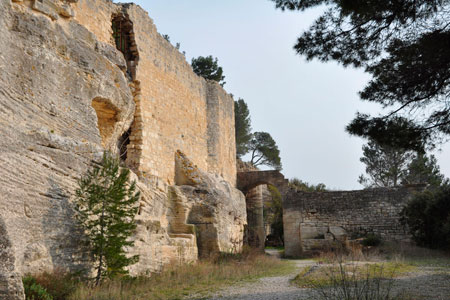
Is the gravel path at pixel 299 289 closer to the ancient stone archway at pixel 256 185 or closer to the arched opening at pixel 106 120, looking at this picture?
the arched opening at pixel 106 120

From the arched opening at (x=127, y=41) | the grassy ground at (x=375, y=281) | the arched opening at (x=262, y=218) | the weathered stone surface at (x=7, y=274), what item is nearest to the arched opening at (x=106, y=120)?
the arched opening at (x=127, y=41)

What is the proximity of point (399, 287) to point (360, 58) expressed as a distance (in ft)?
11.9

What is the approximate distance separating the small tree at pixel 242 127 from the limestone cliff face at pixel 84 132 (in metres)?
16.3

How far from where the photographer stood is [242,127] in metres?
31.4

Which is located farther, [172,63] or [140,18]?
[172,63]

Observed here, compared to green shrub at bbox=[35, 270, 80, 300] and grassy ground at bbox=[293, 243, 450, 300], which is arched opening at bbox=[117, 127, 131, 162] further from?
green shrub at bbox=[35, 270, 80, 300]

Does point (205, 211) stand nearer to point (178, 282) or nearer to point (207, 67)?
point (178, 282)

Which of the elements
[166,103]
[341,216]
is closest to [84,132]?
[166,103]

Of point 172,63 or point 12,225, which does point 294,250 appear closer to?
point 172,63

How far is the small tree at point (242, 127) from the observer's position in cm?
3122

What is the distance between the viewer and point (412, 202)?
50.0ft

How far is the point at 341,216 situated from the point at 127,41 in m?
11.6

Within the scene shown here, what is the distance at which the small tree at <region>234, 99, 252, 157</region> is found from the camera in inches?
1229

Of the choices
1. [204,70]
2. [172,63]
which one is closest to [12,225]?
[172,63]
